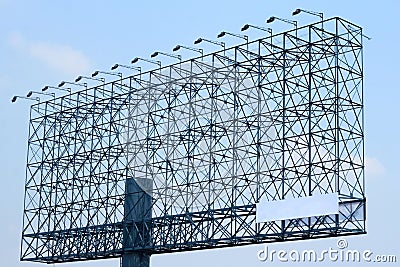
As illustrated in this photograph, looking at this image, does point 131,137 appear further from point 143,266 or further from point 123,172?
point 143,266

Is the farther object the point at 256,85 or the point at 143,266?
the point at 143,266

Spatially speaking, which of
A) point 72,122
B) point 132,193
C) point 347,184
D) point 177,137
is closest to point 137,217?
point 132,193

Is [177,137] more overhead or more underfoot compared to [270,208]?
more overhead

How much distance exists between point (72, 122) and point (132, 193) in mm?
6280

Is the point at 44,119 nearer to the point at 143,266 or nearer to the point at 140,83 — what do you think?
the point at 140,83

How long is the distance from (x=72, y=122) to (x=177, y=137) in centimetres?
800

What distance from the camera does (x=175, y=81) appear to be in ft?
153

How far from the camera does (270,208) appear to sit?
136ft

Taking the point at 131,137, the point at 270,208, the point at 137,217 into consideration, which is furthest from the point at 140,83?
the point at 270,208

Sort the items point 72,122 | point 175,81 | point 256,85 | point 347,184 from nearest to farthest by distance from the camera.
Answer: point 347,184
point 256,85
point 175,81
point 72,122

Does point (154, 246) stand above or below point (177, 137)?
below

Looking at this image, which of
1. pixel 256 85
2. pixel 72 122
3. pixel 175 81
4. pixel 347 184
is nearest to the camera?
pixel 347 184

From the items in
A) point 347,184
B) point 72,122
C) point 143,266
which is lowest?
point 143,266

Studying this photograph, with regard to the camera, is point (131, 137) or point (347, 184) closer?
point (347, 184)
